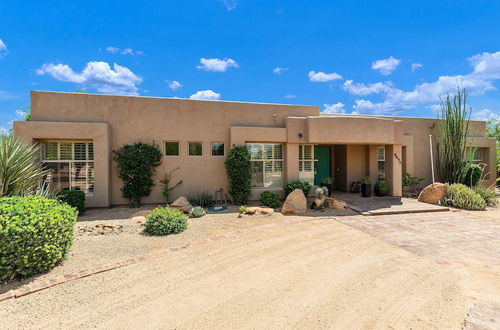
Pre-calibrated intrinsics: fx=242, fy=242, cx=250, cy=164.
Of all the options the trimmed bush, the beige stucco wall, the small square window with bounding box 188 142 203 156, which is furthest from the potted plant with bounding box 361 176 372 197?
the small square window with bounding box 188 142 203 156

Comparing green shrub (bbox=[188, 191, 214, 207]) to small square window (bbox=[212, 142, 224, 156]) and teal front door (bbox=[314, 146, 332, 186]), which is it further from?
teal front door (bbox=[314, 146, 332, 186])

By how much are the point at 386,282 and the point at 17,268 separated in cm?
613

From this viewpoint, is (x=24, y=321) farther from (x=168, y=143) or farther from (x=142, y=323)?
(x=168, y=143)

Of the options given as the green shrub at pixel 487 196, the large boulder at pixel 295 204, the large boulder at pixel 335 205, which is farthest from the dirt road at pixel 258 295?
the green shrub at pixel 487 196

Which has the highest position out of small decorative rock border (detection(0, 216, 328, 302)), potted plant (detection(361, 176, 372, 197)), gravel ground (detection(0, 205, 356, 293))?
potted plant (detection(361, 176, 372, 197))

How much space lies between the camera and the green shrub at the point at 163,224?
21.7 ft

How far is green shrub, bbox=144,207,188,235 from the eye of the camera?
21.7 feet

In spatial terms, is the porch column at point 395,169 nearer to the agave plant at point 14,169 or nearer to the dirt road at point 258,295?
the dirt road at point 258,295

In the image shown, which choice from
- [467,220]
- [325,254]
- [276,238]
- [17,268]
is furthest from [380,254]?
[17,268]

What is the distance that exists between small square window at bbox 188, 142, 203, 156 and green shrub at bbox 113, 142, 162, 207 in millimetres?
1519

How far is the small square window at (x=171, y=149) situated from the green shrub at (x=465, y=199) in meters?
12.6

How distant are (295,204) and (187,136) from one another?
18.4 feet

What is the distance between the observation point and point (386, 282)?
160 inches

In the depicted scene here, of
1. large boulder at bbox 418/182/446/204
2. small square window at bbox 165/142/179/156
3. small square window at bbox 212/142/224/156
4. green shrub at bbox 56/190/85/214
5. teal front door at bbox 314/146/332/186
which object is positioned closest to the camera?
green shrub at bbox 56/190/85/214
